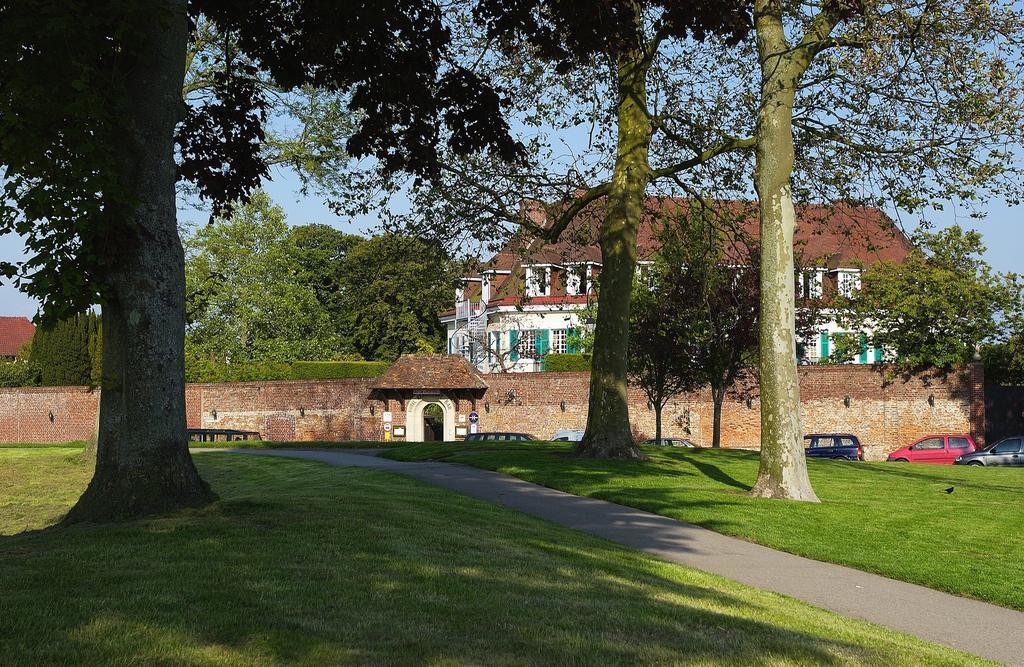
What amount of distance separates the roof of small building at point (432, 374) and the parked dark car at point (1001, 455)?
69.5 feet

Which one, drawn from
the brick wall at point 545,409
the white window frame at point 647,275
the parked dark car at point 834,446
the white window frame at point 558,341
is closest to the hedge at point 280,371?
the brick wall at point 545,409

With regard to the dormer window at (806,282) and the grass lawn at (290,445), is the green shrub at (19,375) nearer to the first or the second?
the grass lawn at (290,445)

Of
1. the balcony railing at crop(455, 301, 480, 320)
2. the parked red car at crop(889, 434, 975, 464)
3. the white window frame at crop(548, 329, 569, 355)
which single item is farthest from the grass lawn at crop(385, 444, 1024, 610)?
the balcony railing at crop(455, 301, 480, 320)

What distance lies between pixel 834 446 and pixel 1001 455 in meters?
6.05

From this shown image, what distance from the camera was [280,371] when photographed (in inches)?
2103

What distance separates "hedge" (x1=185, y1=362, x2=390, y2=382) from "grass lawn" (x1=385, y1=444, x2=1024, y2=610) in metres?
27.9

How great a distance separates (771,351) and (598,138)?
917 cm

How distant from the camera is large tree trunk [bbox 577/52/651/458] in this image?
23.3 m

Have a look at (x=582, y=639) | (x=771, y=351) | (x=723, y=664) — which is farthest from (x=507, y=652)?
(x=771, y=351)

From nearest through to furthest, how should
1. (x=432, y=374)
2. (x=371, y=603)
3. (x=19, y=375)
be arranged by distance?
(x=371, y=603) < (x=432, y=374) < (x=19, y=375)

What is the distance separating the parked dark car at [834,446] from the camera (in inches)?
1629

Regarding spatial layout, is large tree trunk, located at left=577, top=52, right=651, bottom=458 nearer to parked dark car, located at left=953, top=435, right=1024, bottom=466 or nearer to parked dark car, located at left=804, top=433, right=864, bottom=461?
parked dark car, located at left=804, top=433, right=864, bottom=461

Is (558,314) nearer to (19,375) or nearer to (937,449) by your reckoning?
(937,449)

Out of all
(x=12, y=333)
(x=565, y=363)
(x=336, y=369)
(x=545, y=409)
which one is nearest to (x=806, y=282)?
(x=545, y=409)
